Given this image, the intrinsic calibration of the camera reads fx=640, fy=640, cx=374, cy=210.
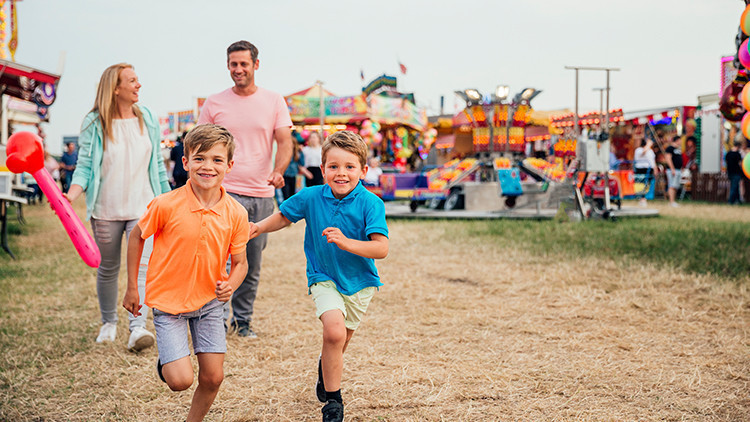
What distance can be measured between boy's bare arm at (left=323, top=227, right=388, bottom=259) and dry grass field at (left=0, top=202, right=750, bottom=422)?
2.71 ft

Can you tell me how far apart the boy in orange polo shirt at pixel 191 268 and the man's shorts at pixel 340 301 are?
439 mm

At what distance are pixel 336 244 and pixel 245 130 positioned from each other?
1.67 m

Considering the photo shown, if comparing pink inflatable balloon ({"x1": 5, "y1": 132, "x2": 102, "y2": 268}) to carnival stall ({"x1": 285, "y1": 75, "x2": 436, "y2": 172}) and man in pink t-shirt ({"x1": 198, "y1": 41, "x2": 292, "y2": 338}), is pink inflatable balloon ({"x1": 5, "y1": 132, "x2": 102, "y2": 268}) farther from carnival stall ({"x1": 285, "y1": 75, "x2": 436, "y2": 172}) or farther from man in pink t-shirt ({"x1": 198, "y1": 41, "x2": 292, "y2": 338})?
carnival stall ({"x1": 285, "y1": 75, "x2": 436, "y2": 172})

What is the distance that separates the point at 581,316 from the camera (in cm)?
497

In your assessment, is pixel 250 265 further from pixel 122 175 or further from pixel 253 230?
pixel 253 230

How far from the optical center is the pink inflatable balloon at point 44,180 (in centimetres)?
277

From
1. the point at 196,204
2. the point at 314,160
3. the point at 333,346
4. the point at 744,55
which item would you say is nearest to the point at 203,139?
the point at 196,204

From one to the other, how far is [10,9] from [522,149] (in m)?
10.9

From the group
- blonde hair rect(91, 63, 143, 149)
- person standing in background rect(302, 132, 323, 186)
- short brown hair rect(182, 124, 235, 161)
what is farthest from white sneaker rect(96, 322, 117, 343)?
person standing in background rect(302, 132, 323, 186)

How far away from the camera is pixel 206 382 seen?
97.7 inches

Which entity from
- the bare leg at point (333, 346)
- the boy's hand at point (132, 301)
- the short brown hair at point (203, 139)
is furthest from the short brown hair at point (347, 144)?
the boy's hand at point (132, 301)

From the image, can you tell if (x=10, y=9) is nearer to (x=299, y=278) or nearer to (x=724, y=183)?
(x=299, y=278)

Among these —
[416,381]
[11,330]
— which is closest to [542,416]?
[416,381]

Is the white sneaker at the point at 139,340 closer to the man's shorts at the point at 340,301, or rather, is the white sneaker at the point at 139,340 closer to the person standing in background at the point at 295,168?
the man's shorts at the point at 340,301
